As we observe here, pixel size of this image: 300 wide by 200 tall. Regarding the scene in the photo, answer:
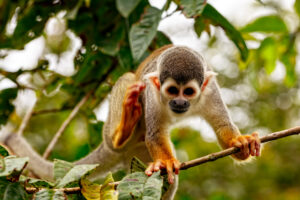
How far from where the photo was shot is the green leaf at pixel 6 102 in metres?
3.48

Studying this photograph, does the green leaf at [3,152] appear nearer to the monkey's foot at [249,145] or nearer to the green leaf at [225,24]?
the monkey's foot at [249,145]

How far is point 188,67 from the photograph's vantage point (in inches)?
109

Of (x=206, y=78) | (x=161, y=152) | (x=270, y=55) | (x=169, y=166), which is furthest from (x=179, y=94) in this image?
(x=270, y=55)

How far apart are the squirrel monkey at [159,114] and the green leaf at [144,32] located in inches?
13.3

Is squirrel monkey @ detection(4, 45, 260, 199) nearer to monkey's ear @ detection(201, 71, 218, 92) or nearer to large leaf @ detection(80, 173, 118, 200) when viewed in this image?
monkey's ear @ detection(201, 71, 218, 92)

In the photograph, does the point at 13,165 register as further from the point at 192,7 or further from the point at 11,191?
the point at 192,7

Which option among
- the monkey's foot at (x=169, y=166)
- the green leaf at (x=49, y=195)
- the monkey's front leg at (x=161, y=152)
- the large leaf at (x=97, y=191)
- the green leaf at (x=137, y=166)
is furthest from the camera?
the monkey's front leg at (x=161, y=152)

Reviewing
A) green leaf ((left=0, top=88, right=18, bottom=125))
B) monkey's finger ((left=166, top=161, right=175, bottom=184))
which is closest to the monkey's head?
monkey's finger ((left=166, top=161, right=175, bottom=184))

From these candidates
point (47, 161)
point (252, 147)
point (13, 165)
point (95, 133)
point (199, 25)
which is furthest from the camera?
point (95, 133)

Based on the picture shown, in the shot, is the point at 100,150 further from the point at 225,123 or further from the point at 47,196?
the point at 47,196

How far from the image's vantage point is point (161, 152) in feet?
8.96

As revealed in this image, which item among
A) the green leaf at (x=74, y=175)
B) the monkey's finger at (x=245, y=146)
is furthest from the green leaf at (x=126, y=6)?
the monkey's finger at (x=245, y=146)

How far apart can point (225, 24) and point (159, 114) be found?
36.8 inches

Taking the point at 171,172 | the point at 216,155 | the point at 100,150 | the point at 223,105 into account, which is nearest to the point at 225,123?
the point at 223,105
